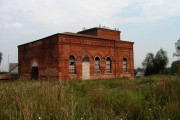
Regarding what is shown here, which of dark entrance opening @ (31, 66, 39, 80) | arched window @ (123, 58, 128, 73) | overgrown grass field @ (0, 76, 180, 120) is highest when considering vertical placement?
arched window @ (123, 58, 128, 73)

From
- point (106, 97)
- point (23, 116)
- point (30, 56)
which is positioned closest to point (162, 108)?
point (106, 97)

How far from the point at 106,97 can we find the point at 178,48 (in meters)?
71.1

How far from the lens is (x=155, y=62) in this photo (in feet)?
190

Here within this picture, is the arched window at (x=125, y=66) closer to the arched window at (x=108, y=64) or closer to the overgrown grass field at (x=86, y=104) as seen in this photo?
the arched window at (x=108, y=64)

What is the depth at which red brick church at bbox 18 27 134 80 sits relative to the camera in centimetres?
2580

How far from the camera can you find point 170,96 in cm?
670

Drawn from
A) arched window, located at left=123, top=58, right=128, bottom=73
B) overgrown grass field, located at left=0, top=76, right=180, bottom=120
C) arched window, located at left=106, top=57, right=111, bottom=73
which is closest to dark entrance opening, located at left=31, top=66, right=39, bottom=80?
arched window, located at left=106, top=57, right=111, bottom=73

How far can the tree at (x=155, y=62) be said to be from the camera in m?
55.2

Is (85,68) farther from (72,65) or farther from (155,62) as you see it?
(155,62)

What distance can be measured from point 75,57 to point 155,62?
3499 cm

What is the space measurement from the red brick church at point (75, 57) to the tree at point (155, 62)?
21923 mm

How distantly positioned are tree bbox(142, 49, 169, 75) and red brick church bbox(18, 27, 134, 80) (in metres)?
21.9

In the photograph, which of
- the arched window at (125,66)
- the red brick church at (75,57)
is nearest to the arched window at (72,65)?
the red brick church at (75,57)

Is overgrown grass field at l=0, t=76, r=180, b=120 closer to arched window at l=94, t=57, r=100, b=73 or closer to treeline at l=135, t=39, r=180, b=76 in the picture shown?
arched window at l=94, t=57, r=100, b=73
